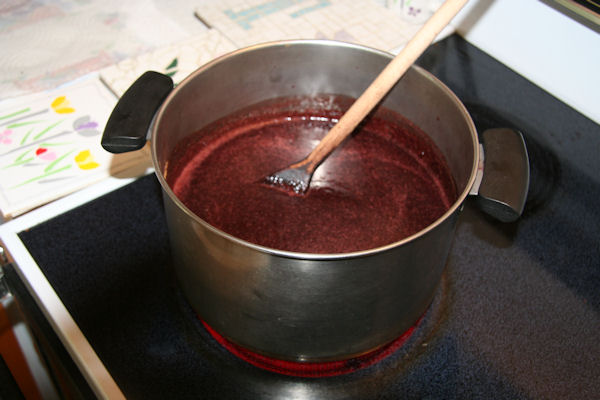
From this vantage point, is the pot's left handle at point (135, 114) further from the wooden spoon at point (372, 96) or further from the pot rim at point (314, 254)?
the wooden spoon at point (372, 96)

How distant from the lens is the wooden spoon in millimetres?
624

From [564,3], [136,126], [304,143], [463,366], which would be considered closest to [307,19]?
[304,143]

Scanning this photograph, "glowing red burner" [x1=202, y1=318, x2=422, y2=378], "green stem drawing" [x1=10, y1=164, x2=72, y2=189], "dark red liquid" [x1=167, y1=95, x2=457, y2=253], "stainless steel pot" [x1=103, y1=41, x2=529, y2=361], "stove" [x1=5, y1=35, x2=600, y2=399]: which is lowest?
"glowing red burner" [x1=202, y1=318, x2=422, y2=378]

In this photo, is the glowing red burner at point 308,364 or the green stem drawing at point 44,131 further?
the green stem drawing at point 44,131

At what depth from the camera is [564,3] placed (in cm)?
84

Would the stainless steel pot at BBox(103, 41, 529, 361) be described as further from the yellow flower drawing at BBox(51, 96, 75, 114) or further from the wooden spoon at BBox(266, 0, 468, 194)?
the yellow flower drawing at BBox(51, 96, 75, 114)

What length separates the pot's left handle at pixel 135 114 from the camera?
56 cm

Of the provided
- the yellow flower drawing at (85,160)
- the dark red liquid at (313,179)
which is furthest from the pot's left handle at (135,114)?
the yellow flower drawing at (85,160)

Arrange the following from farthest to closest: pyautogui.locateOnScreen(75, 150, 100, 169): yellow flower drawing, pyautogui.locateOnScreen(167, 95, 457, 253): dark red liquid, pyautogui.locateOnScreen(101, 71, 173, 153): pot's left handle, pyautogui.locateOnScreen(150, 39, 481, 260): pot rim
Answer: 1. pyautogui.locateOnScreen(75, 150, 100, 169): yellow flower drawing
2. pyautogui.locateOnScreen(167, 95, 457, 253): dark red liquid
3. pyautogui.locateOnScreen(101, 71, 173, 153): pot's left handle
4. pyautogui.locateOnScreen(150, 39, 481, 260): pot rim

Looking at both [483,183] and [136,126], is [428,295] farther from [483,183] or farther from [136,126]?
[136,126]

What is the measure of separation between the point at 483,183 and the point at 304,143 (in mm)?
350

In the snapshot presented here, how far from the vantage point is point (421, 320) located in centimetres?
68

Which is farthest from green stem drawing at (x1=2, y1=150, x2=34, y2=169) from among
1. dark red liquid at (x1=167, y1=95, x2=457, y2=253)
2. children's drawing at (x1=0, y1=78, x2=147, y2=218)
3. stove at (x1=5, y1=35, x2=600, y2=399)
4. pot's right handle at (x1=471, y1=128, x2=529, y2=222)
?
pot's right handle at (x1=471, y1=128, x2=529, y2=222)

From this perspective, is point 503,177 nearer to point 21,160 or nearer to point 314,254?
point 314,254
